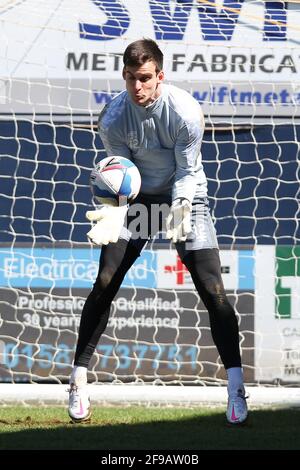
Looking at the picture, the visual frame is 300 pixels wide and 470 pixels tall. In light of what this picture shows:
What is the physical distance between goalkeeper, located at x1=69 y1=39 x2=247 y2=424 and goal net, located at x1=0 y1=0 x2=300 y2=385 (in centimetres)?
201

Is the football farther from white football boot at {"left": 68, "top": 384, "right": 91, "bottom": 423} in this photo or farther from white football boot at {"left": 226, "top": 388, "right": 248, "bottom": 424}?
white football boot at {"left": 226, "top": 388, "right": 248, "bottom": 424}

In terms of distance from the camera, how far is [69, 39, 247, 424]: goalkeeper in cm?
425

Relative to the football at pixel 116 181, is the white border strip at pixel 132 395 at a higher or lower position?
lower

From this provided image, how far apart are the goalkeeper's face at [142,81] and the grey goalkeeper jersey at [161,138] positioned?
68 mm

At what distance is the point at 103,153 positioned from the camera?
696 centimetres

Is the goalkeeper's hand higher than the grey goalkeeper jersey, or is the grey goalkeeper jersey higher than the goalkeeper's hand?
the grey goalkeeper jersey

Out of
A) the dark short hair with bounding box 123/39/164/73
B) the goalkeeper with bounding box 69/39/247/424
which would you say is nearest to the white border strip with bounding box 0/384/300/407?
the goalkeeper with bounding box 69/39/247/424

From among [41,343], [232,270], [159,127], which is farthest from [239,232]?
[159,127]

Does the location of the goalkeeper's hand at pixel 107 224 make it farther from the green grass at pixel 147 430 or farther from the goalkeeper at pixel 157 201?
the green grass at pixel 147 430

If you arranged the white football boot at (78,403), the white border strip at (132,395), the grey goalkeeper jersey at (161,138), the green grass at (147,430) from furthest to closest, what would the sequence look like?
the white border strip at (132,395)
the white football boot at (78,403)
the grey goalkeeper jersey at (161,138)
the green grass at (147,430)

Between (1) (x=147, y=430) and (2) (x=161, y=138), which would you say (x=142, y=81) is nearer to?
(2) (x=161, y=138)

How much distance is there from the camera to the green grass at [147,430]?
394 centimetres

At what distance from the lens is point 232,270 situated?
6465mm

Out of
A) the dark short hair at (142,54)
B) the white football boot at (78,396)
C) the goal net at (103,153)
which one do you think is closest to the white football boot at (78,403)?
the white football boot at (78,396)
